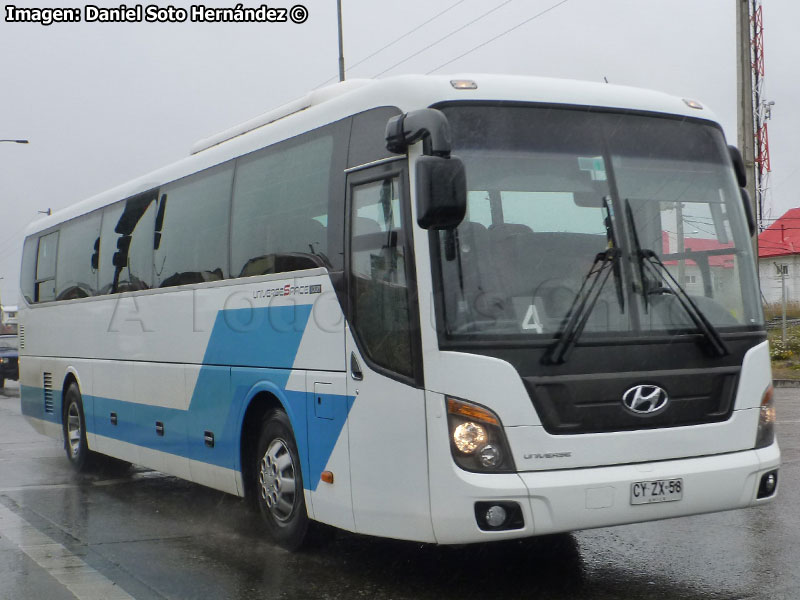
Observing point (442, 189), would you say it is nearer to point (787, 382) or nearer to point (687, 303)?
point (687, 303)

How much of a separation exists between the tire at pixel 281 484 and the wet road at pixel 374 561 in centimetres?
15

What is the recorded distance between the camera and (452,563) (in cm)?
702

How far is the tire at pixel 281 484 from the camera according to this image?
23.9 ft

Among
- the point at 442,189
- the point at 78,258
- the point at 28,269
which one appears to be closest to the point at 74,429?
the point at 78,258

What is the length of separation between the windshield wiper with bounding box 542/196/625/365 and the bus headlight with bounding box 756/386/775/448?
116 centimetres

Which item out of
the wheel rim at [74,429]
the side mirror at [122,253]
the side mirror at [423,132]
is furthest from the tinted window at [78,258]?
the side mirror at [423,132]

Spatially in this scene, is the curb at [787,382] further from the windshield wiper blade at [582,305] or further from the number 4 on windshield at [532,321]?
the number 4 on windshield at [532,321]

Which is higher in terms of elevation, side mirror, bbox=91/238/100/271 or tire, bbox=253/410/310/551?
side mirror, bbox=91/238/100/271

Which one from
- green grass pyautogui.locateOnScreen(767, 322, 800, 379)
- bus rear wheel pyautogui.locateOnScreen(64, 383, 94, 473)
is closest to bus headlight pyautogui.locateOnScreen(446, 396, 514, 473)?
bus rear wheel pyautogui.locateOnScreen(64, 383, 94, 473)

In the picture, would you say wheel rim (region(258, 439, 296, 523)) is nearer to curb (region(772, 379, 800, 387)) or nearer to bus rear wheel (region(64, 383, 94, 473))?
bus rear wheel (region(64, 383, 94, 473))

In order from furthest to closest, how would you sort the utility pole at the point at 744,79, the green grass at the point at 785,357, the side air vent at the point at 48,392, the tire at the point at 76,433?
1. the green grass at the point at 785,357
2. the utility pole at the point at 744,79
3. the side air vent at the point at 48,392
4. the tire at the point at 76,433

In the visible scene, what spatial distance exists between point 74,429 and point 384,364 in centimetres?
738

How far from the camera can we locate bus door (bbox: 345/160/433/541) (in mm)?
5996

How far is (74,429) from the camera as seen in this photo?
1257cm
